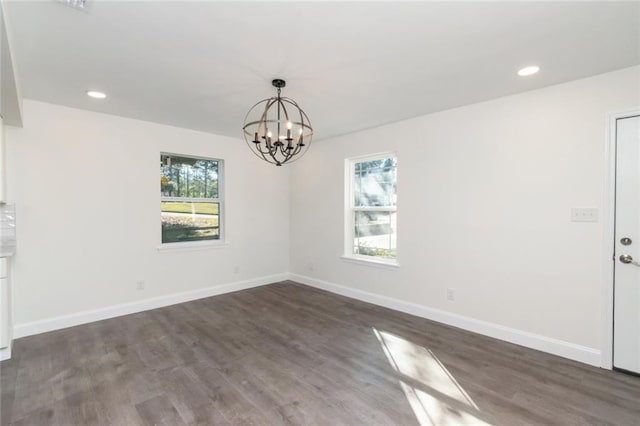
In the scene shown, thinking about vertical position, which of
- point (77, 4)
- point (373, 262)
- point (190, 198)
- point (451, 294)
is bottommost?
point (451, 294)

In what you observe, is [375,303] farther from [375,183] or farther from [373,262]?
[375,183]

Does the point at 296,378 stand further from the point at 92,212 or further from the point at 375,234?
the point at 92,212

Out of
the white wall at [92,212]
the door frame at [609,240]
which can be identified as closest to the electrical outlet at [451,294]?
the door frame at [609,240]

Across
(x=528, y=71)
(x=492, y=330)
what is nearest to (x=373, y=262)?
(x=492, y=330)

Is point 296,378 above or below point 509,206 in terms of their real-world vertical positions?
below

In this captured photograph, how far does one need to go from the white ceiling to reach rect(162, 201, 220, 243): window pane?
5.32 ft

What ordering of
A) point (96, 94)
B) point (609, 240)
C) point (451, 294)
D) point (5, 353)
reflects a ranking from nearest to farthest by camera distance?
A: point (609, 240) → point (5, 353) → point (96, 94) → point (451, 294)

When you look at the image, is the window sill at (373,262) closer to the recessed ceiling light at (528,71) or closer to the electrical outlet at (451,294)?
the electrical outlet at (451,294)

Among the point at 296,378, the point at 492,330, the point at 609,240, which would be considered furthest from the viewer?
the point at 492,330

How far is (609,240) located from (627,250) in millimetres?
134

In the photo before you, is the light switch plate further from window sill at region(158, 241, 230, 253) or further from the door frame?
window sill at region(158, 241, 230, 253)

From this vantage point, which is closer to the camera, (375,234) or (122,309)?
(122,309)

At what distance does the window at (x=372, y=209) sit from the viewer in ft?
13.7

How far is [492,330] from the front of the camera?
315 centimetres
